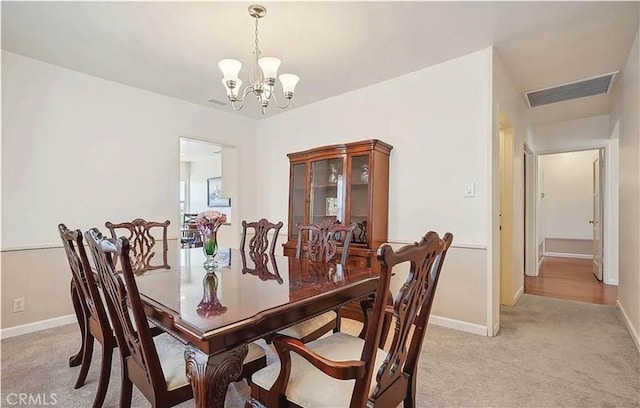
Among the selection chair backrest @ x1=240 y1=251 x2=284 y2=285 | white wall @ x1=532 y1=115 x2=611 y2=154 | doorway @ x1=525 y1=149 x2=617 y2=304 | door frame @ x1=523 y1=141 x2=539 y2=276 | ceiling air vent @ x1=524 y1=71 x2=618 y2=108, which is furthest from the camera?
doorway @ x1=525 y1=149 x2=617 y2=304

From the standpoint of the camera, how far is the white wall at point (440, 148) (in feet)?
9.17

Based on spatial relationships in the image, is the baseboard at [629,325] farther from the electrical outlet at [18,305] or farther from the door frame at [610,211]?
the electrical outlet at [18,305]

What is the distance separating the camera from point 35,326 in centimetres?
286

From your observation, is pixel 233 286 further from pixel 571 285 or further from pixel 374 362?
pixel 571 285

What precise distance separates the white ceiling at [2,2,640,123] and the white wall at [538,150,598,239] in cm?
511

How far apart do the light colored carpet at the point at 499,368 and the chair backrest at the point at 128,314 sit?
2.07 feet

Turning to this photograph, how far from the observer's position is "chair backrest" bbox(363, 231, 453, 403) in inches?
38.5

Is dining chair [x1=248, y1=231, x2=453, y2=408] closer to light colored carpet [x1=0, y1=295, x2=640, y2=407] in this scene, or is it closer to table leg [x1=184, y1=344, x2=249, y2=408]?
table leg [x1=184, y1=344, x2=249, y2=408]

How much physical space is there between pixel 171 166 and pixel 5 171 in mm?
1444

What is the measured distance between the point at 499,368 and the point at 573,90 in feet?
11.0

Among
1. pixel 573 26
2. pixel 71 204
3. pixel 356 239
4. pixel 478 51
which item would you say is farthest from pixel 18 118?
pixel 573 26

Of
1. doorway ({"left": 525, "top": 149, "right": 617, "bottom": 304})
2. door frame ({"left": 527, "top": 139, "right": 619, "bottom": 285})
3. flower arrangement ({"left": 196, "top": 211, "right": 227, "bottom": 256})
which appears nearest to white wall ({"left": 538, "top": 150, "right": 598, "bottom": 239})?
doorway ({"left": 525, "top": 149, "right": 617, "bottom": 304})

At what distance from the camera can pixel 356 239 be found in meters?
3.28

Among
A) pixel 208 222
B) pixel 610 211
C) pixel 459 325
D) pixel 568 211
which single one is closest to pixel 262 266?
pixel 208 222
